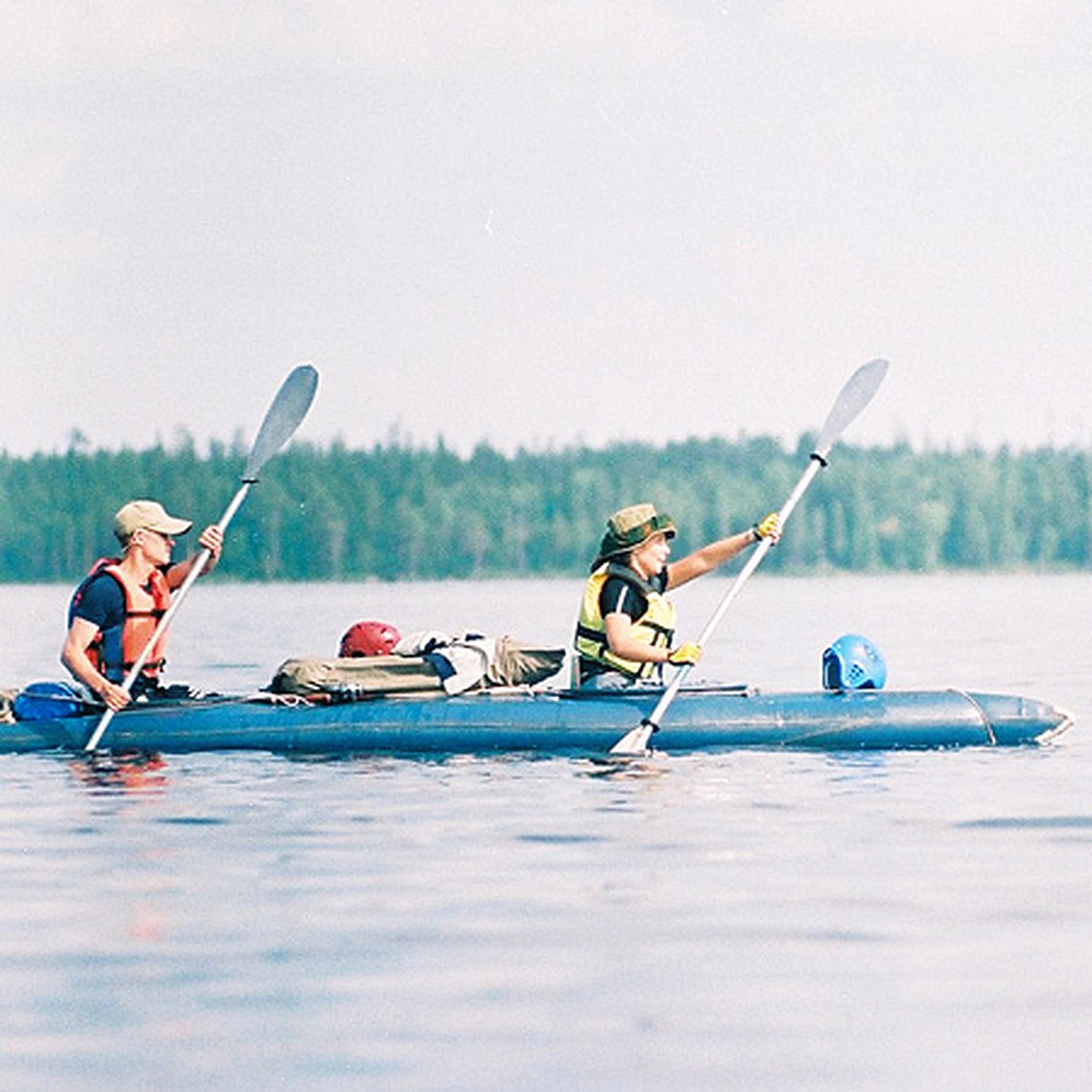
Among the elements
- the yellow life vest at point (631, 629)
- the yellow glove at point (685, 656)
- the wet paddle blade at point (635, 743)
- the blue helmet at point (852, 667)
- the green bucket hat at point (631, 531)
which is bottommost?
the wet paddle blade at point (635, 743)

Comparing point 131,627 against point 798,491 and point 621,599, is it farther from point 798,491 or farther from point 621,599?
point 798,491

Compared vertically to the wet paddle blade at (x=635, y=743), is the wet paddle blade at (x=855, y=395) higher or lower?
higher

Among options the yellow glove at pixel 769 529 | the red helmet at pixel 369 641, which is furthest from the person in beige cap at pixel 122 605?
the yellow glove at pixel 769 529

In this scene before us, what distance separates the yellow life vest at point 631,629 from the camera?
1442cm

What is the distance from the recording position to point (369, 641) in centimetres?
1532

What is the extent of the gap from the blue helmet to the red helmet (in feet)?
7.43

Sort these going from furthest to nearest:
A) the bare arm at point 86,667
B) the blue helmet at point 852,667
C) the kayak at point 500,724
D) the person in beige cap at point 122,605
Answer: the blue helmet at point 852,667, the kayak at point 500,724, the person in beige cap at point 122,605, the bare arm at point 86,667

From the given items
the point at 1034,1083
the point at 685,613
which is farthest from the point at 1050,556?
the point at 1034,1083

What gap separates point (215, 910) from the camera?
9.30 metres

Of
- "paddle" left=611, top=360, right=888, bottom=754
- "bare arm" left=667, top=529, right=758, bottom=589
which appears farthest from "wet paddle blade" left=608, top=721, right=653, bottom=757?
"bare arm" left=667, top=529, right=758, bottom=589

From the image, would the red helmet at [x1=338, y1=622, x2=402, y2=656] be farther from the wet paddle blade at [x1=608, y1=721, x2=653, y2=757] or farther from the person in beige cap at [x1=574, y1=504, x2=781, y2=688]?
the wet paddle blade at [x1=608, y1=721, x2=653, y2=757]

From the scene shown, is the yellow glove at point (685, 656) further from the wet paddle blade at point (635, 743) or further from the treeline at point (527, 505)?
the treeline at point (527, 505)

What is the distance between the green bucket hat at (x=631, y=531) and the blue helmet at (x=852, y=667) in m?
1.26

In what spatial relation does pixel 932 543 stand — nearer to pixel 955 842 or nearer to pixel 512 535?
pixel 512 535
